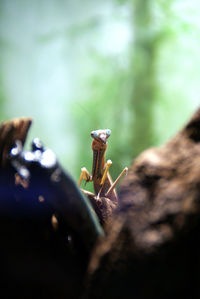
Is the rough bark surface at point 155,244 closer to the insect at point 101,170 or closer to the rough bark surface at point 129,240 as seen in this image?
the rough bark surface at point 129,240

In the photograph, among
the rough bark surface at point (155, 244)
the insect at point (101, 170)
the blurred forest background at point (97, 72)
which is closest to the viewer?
the rough bark surface at point (155, 244)

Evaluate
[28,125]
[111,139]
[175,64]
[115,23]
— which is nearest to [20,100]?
[111,139]

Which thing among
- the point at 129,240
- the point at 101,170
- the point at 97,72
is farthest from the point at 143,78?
the point at 129,240

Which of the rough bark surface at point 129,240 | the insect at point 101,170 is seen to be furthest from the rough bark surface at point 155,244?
the insect at point 101,170

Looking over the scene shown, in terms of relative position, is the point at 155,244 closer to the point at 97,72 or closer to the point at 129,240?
the point at 129,240

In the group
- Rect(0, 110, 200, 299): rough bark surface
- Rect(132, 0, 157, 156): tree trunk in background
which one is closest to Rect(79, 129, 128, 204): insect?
Rect(0, 110, 200, 299): rough bark surface

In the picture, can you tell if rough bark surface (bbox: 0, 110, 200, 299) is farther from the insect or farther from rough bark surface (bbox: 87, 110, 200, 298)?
the insect

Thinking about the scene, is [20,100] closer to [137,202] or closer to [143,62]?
[143,62]
